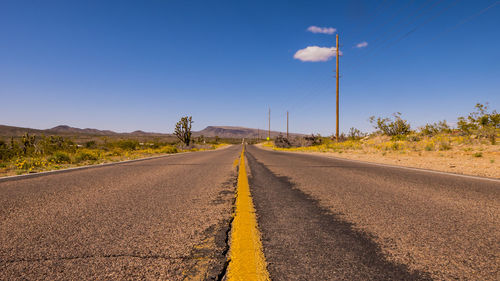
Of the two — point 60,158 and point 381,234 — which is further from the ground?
point 381,234

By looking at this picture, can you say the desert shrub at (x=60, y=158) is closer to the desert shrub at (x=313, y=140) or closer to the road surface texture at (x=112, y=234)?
the road surface texture at (x=112, y=234)

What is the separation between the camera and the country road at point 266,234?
1.42 meters

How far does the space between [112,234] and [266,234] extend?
121 cm

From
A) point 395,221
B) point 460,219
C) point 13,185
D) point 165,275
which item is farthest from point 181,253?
point 13,185

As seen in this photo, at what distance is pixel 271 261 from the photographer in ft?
4.98

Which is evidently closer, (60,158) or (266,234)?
(266,234)

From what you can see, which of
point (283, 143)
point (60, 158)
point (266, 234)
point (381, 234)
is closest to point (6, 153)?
point (60, 158)

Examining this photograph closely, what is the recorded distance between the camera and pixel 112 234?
1957 millimetres

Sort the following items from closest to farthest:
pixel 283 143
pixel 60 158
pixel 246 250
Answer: pixel 246 250 → pixel 60 158 → pixel 283 143

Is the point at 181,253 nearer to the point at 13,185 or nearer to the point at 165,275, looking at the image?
the point at 165,275

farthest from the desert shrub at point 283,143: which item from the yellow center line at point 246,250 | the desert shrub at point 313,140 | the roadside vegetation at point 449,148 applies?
the yellow center line at point 246,250

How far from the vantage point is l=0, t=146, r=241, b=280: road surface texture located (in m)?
1.41

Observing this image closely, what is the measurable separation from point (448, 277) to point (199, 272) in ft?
4.45

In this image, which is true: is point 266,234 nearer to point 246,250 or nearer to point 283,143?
point 246,250
